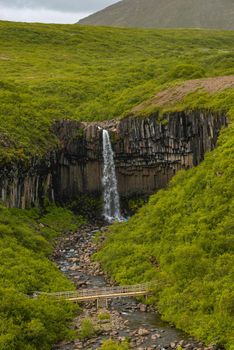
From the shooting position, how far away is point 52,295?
39.0 meters

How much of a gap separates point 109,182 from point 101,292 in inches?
1124

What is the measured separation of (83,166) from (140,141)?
8.47 m

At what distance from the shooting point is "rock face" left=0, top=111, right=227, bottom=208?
2259 inches

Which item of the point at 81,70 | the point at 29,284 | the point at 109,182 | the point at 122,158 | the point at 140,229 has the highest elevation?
the point at 81,70

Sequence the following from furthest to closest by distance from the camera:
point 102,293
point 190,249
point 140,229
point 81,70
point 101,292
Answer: point 81,70 < point 140,229 < point 190,249 < point 101,292 < point 102,293

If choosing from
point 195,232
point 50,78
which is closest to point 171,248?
point 195,232

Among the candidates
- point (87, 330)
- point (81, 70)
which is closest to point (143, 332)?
point (87, 330)

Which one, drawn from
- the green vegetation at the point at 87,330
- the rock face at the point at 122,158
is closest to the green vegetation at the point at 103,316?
the green vegetation at the point at 87,330

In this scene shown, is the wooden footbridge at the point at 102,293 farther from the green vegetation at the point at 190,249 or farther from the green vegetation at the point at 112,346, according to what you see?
the green vegetation at the point at 112,346

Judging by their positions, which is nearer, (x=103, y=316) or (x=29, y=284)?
(x=103, y=316)

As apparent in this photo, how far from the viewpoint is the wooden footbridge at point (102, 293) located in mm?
39094

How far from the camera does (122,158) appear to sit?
2635 inches

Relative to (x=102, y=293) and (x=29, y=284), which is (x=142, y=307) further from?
(x=29, y=284)

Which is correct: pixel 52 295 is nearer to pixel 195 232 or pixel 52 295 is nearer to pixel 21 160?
pixel 195 232
